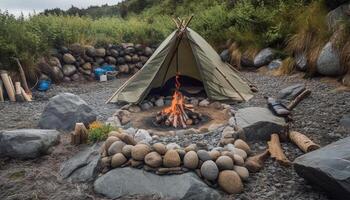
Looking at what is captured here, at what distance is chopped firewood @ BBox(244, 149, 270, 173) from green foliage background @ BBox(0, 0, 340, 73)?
604cm

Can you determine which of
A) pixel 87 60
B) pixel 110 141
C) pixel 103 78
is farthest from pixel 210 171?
pixel 87 60

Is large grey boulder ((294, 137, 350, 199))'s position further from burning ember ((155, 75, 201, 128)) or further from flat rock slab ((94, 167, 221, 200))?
burning ember ((155, 75, 201, 128))

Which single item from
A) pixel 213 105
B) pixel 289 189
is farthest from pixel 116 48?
pixel 289 189

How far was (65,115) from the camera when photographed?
5.73 metres

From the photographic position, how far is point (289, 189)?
378cm

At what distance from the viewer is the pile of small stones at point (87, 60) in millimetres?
10117

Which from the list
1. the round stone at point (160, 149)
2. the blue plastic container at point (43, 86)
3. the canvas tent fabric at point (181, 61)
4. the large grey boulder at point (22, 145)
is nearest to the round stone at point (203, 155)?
the round stone at point (160, 149)

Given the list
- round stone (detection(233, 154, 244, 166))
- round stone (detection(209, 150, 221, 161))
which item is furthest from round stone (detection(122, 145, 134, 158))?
round stone (detection(233, 154, 244, 166))

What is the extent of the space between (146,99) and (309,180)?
170 inches

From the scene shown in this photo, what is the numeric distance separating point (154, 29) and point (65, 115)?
25.3 ft

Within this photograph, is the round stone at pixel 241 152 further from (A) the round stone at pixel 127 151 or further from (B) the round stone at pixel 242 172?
(A) the round stone at pixel 127 151

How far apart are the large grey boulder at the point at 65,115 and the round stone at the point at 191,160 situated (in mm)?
2283

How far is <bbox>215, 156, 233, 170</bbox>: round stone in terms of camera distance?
397 cm

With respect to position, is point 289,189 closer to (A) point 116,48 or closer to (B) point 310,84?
(B) point 310,84
